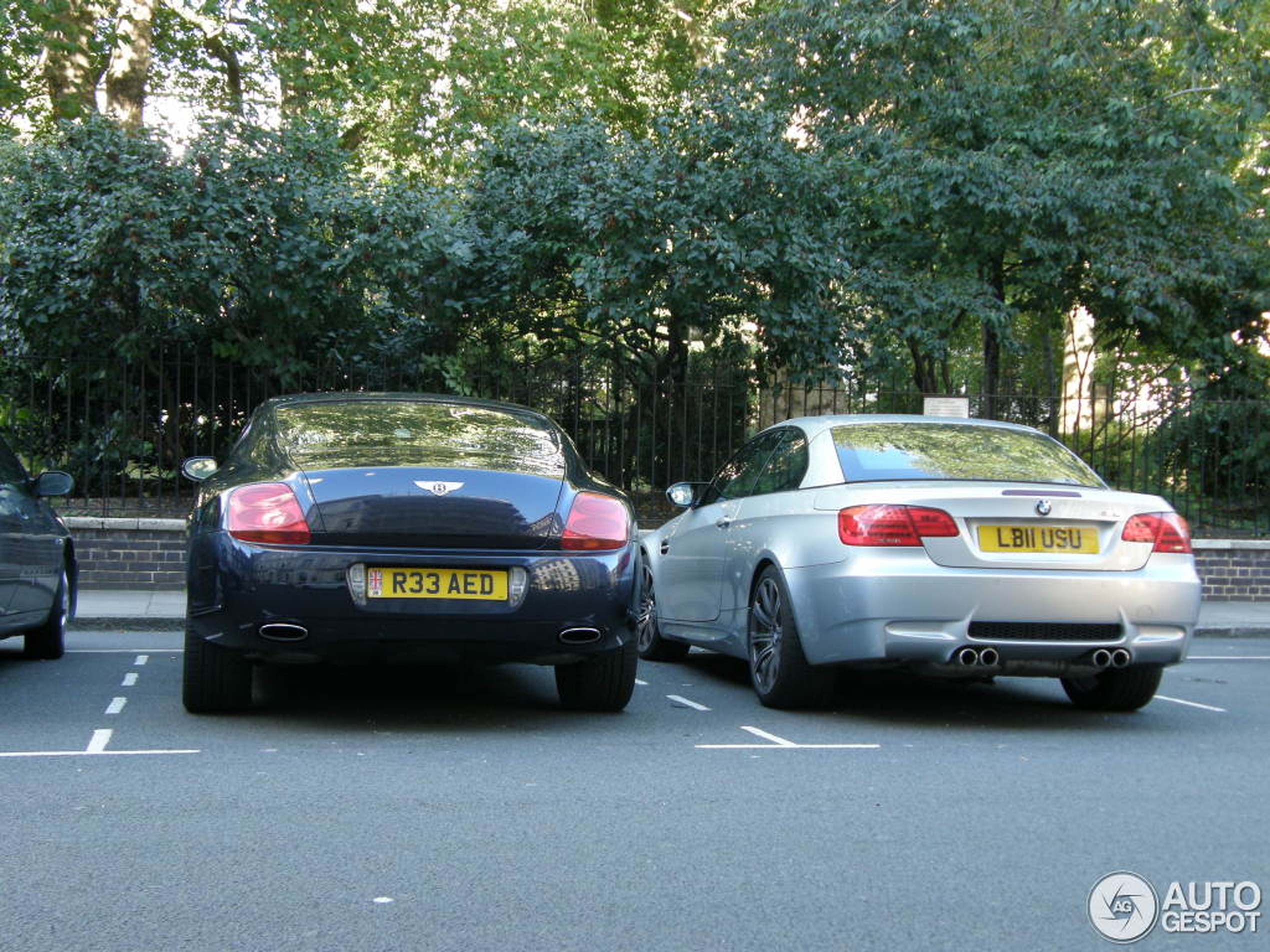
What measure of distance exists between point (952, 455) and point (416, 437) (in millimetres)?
2618

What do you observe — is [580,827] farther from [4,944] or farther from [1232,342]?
[1232,342]

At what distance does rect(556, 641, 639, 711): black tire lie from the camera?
6.79 metres

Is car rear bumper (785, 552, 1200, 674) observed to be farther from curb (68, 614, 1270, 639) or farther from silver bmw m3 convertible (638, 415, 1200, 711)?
curb (68, 614, 1270, 639)

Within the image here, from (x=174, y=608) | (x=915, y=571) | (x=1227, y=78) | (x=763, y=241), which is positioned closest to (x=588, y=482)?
(x=915, y=571)

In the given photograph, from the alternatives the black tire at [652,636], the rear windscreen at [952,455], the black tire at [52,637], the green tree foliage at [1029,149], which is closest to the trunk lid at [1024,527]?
the rear windscreen at [952,455]

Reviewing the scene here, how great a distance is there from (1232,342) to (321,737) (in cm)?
1630

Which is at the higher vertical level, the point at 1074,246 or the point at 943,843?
the point at 1074,246

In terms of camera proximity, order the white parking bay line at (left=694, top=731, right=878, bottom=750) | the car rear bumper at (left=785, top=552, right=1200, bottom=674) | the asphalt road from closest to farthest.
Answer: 1. the asphalt road
2. the white parking bay line at (left=694, top=731, right=878, bottom=750)
3. the car rear bumper at (left=785, top=552, right=1200, bottom=674)

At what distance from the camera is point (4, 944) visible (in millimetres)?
3416

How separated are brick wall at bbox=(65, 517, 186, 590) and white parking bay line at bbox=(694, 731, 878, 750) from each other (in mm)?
8877

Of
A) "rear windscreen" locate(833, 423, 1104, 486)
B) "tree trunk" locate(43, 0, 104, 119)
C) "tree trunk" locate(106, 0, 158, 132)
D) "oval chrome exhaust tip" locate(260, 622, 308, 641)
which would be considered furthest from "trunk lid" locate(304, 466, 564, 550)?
"tree trunk" locate(43, 0, 104, 119)

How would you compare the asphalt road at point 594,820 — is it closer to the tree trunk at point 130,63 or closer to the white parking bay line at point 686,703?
the white parking bay line at point 686,703

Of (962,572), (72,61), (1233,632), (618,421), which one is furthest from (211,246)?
(72,61)

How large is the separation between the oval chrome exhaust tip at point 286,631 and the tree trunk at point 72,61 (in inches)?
712
